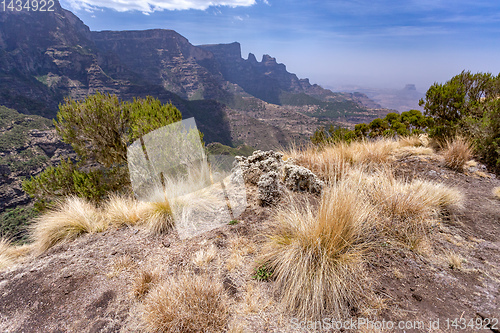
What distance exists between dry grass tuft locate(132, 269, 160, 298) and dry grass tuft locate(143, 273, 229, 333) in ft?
1.13

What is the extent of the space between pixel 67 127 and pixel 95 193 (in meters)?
2.36

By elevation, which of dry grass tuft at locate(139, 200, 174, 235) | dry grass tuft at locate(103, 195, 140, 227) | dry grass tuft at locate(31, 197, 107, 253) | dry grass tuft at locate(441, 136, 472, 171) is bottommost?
dry grass tuft at locate(31, 197, 107, 253)

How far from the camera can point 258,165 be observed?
616cm

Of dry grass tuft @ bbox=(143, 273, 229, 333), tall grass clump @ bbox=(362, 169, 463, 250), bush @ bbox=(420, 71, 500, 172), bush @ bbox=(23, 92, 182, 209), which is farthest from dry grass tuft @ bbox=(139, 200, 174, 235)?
bush @ bbox=(420, 71, 500, 172)

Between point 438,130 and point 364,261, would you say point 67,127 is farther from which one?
point 438,130

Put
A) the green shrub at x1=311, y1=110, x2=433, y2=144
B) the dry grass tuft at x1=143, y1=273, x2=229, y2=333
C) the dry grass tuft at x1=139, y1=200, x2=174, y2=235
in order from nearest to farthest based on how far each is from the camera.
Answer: the dry grass tuft at x1=143, y1=273, x2=229, y2=333
the dry grass tuft at x1=139, y1=200, x2=174, y2=235
the green shrub at x1=311, y1=110, x2=433, y2=144

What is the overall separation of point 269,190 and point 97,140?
632cm

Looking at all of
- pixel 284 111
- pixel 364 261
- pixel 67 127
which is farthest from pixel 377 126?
pixel 284 111

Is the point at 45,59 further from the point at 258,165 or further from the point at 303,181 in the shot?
the point at 303,181

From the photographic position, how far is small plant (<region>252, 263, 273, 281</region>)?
119 inches

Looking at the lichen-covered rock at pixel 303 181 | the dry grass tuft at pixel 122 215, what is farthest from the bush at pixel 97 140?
the lichen-covered rock at pixel 303 181

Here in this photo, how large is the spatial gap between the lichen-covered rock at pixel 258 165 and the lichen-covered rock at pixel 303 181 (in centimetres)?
77

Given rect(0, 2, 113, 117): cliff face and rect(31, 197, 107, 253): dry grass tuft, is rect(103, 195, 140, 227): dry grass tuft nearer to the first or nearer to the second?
rect(31, 197, 107, 253): dry grass tuft

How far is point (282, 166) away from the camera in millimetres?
6324
